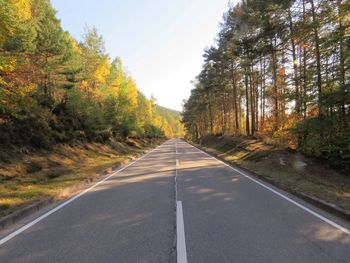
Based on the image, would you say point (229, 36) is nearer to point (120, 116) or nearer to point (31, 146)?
point (120, 116)

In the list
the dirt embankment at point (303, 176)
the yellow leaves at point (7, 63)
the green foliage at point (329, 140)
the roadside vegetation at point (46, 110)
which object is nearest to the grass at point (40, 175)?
the roadside vegetation at point (46, 110)

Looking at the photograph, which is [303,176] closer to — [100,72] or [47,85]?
[47,85]

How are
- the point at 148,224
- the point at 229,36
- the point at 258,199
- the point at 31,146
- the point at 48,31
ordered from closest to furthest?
1. the point at 148,224
2. the point at 258,199
3. the point at 31,146
4. the point at 48,31
5. the point at 229,36

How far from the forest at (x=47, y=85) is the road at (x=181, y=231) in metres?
6.90

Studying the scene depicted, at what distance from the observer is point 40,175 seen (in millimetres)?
17562

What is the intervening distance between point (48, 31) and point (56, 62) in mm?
2572

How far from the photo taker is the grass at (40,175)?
11.0 m

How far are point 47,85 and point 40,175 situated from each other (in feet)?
55.3

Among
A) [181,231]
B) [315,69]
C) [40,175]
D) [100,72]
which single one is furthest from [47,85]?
[181,231]

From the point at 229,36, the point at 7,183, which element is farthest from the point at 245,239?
the point at 229,36

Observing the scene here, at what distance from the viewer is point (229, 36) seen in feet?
124

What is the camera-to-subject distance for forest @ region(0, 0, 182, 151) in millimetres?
14984

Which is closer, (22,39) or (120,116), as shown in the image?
(22,39)

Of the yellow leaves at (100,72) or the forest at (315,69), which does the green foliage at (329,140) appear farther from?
the yellow leaves at (100,72)
